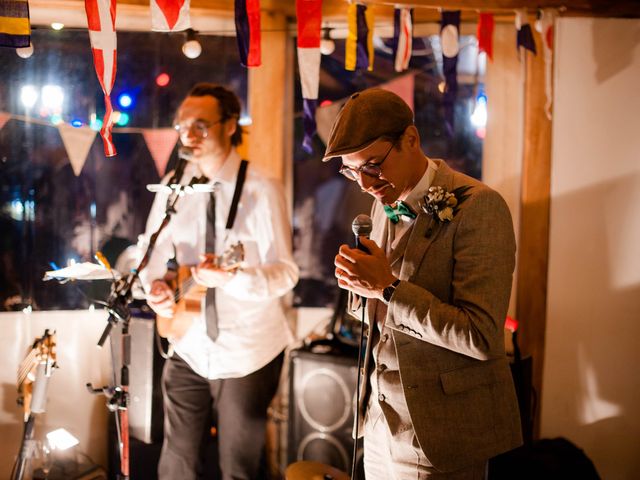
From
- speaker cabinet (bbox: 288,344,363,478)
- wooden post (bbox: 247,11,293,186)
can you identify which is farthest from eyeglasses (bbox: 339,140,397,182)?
wooden post (bbox: 247,11,293,186)

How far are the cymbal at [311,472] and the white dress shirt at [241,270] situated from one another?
50 cm

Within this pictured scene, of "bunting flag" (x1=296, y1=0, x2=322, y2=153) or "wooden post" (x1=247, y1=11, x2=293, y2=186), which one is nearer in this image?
"bunting flag" (x1=296, y1=0, x2=322, y2=153)

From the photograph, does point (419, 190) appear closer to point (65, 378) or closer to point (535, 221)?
point (535, 221)

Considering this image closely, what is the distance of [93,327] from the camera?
11.4 feet

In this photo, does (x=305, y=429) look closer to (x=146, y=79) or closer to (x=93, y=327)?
(x=93, y=327)

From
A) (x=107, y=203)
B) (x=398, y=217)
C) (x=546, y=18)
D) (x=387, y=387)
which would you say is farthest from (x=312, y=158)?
(x=387, y=387)

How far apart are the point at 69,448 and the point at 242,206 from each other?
6.00 ft

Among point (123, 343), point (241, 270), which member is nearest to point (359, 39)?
point (241, 270)

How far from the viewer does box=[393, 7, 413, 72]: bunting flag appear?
9.99 feet

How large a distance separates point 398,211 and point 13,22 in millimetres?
1785

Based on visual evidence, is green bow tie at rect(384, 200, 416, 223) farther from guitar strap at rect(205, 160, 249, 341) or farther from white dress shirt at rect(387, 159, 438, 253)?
guitar strap at rect(205, 160, 249, 341)

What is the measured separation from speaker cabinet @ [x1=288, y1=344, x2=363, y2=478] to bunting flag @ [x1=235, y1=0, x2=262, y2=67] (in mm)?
1621

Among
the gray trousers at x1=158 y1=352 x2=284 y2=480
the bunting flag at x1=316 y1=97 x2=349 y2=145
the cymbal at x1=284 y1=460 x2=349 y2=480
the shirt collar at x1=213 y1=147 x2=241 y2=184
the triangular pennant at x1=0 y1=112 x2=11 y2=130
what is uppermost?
the bunting flag at x1=316 y1=97 x2=349 y2=145

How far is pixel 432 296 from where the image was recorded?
154cm
